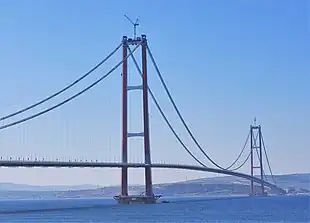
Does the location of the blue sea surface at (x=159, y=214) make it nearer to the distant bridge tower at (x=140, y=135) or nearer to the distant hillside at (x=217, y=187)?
the distant bridge tower at (x=140, y=135)

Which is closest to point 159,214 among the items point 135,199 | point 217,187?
point 135,199

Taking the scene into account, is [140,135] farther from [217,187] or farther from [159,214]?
[217,187]

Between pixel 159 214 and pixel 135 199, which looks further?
pixel 135 199

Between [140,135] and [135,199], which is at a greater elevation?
[140,135]

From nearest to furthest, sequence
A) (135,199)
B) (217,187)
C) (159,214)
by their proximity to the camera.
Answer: (159,214) → (135,199) → (217,187)

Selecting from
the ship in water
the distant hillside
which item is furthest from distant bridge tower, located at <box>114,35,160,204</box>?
the distant hillside

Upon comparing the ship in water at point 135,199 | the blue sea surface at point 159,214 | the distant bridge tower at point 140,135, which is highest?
the distant bridge tower at point 140,135

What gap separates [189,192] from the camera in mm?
112938

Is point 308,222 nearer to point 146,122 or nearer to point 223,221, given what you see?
point 223,221

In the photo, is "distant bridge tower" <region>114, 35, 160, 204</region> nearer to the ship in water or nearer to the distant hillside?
the ship in water

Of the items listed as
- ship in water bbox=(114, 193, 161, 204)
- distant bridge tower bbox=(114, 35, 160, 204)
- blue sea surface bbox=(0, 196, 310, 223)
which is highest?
distant bridge tower bbox=(114, 35, 160, 204)

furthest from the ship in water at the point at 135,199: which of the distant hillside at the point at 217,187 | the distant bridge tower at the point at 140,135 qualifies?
the distant hillside at the point at 217,187

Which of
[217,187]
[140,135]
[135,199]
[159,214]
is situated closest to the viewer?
[159,214]

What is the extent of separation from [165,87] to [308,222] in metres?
22.0
